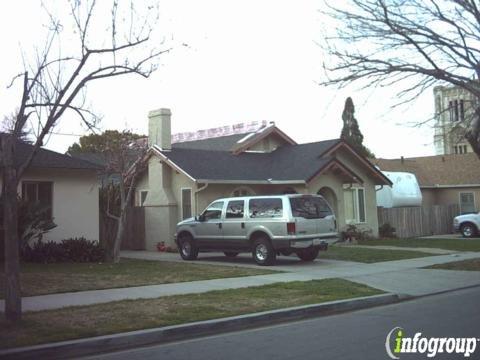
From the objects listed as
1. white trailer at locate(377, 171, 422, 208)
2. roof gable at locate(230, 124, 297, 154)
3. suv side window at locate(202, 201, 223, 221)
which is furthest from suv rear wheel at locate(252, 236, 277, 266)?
white trailer at locate(377, 171, 422, 208)

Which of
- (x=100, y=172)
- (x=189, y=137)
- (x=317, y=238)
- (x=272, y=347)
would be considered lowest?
(x=272, y=347)

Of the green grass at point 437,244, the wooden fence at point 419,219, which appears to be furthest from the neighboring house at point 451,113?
the wooden fence at point 419,219

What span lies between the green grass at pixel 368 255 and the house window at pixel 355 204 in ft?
20.8

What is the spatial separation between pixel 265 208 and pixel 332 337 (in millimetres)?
9701

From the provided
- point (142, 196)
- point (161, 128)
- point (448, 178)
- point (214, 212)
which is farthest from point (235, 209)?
point (448, 178)

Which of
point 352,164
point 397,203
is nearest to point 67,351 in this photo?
point 352,164

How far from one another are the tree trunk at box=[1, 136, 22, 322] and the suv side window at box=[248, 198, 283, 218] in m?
9.66

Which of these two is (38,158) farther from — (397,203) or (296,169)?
(397,203)

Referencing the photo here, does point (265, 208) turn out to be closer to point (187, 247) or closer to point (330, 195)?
point (187, 247)

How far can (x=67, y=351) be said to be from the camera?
782 centimetres

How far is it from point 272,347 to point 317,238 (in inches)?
391

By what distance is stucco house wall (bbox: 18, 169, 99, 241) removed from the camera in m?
20.1

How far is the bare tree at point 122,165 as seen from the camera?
1881cm

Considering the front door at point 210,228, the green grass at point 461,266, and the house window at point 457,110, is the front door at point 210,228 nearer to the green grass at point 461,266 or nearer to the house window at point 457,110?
the green grass at point 461,266
